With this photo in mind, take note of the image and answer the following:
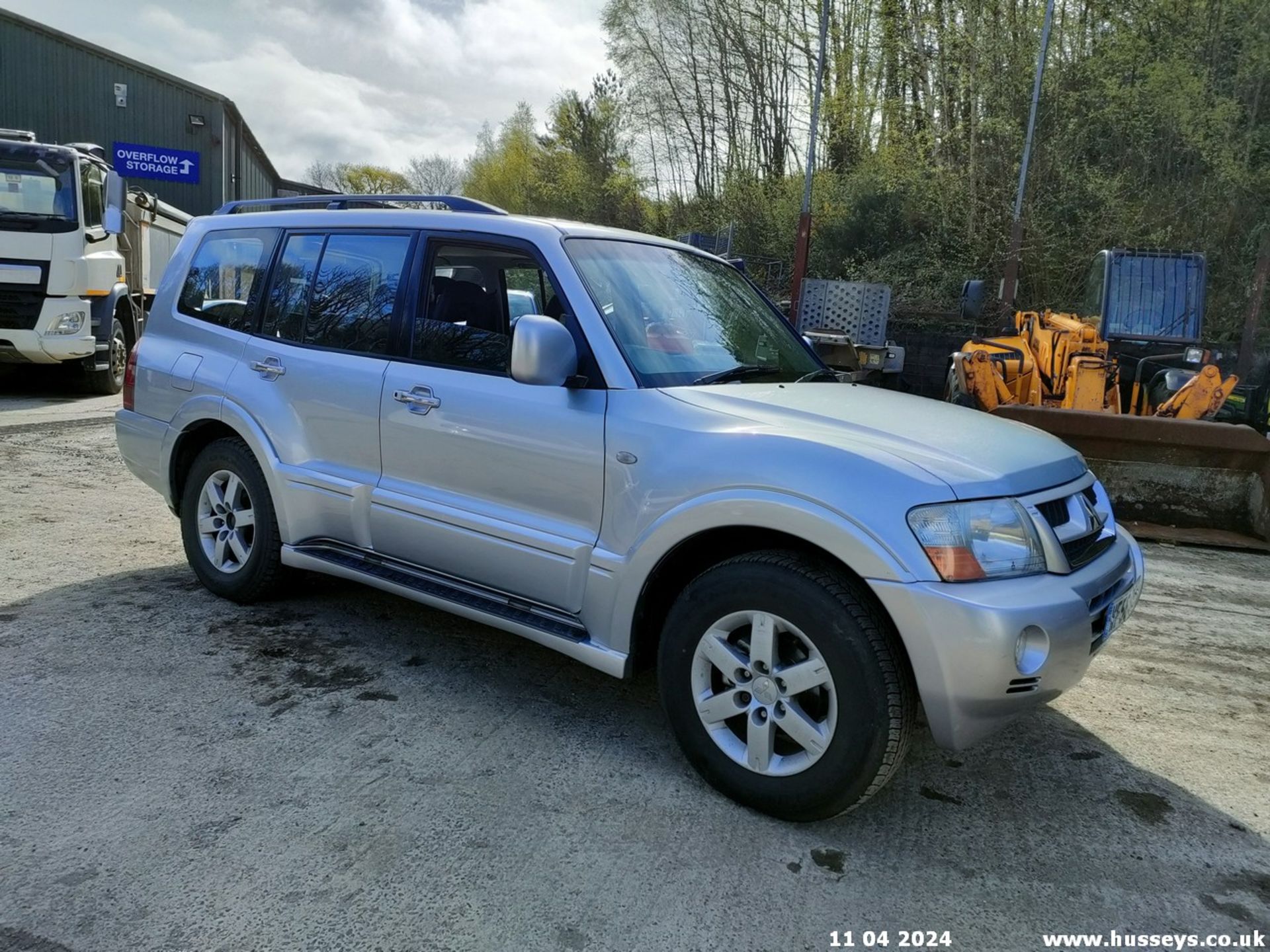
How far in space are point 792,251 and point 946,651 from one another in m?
21.2

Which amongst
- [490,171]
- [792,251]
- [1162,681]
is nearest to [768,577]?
[1162,681]

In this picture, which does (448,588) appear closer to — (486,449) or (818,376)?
(486,449)

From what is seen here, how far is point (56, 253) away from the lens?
10539 mm

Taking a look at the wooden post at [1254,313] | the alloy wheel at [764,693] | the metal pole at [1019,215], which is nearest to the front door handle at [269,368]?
the alloy wheel at [764,693]

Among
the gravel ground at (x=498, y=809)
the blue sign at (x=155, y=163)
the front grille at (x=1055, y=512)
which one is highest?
the blue sign at (x=155, y=163)

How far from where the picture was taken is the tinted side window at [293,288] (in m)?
4.21

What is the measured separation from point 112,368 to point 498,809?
36.5 feet

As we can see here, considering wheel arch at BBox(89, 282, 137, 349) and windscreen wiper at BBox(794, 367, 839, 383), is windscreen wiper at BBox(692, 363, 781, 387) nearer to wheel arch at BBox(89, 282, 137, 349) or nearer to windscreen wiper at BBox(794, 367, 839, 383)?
windscreen wiper at BBox(794, 367, 839, 383)

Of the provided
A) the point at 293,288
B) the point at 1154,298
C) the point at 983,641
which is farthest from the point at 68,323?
the point at 1154,298

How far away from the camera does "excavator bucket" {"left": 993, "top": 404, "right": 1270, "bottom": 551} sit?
264 inches

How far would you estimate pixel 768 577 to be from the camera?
9.00 ft

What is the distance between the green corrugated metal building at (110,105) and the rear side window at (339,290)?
29.4m

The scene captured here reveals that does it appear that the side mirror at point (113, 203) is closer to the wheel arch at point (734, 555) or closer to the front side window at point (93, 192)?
the front side window at point (93, 192)

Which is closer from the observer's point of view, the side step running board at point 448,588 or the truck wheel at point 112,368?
the side step running board at point 448,588
